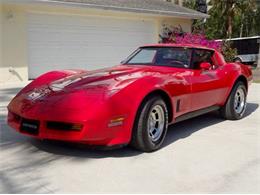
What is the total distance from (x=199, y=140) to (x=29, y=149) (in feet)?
7.53

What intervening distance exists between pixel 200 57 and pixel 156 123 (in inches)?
71.5

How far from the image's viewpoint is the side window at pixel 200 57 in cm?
637

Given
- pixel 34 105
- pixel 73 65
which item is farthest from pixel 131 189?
pixel 73 65

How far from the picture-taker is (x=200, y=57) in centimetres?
662

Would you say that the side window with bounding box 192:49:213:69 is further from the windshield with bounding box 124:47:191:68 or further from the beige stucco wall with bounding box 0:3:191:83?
the beige stucco wall with bounding box 0:3:191:83

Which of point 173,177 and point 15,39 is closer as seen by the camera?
point 173,177

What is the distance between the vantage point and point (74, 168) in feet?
14.7

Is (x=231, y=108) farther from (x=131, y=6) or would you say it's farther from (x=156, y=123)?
(x=131, y=6)

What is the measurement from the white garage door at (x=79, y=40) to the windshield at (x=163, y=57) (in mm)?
7528

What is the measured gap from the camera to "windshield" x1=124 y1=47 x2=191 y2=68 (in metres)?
6.32

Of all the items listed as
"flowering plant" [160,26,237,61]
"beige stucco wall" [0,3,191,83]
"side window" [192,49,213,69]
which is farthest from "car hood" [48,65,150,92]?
"flowering plant" [160,26,237,61]

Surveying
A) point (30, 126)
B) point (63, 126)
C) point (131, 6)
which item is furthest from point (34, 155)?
point (131, 6)

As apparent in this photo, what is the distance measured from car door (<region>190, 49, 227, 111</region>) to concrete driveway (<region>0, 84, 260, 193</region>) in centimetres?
54

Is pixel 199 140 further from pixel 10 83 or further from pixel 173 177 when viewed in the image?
pixel 10 83
